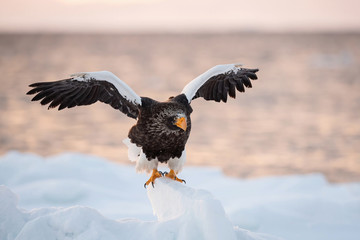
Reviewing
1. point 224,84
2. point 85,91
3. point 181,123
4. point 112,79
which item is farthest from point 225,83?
point 85,91

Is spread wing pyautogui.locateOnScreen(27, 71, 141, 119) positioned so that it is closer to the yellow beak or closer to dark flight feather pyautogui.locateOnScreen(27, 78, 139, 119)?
dark flight feather pyautogui.locateOnScreen(27, 78, 139, 119)

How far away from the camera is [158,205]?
15.1ft

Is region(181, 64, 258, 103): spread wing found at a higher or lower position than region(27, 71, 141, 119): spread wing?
higher

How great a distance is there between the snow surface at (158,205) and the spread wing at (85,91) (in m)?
0.99

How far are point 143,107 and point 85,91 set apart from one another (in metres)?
0.63

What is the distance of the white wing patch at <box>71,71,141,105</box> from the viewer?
489 cm

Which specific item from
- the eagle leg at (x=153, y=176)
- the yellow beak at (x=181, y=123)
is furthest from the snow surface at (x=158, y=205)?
the yellow beak at (x=181, y=123)

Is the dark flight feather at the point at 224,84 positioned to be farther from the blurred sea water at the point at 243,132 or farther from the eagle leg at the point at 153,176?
the blurred sea water at the point at 243,132

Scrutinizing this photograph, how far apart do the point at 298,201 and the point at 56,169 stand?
11.5 feet

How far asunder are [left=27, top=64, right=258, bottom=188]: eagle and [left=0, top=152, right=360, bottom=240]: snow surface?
0.32 meters

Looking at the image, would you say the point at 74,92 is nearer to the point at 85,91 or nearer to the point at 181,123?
the point at 85,91

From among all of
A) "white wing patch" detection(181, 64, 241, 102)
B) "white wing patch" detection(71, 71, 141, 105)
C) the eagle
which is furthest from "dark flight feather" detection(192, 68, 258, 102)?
"white wing patch" detection(71, 71, 141, 105)

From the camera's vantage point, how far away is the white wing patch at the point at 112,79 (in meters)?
4.89

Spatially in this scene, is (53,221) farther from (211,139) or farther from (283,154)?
Result: (211,139)
